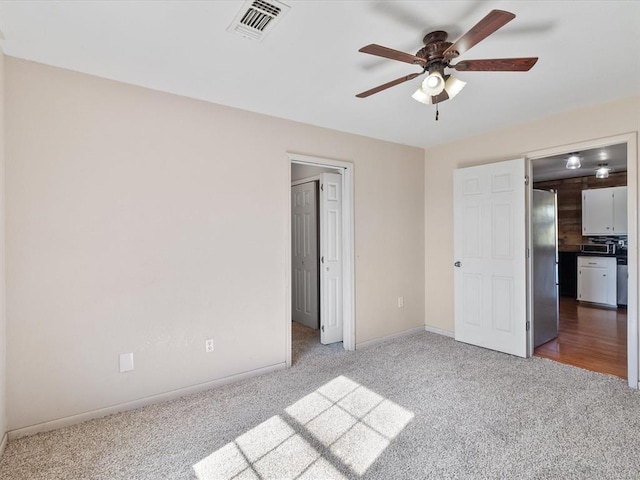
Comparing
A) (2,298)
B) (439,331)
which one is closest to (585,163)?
(439,331)

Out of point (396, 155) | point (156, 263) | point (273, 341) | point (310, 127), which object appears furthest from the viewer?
point (396, 155)

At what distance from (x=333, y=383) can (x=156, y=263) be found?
178cm

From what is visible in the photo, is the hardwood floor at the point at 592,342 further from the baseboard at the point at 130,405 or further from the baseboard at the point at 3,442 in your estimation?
Answer: the baseboard at the point at 3,442

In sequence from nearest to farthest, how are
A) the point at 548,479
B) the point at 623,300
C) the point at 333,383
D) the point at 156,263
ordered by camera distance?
the point at 548,479 < the point at 156,263 < the point at 333,383 < the point at 623,300

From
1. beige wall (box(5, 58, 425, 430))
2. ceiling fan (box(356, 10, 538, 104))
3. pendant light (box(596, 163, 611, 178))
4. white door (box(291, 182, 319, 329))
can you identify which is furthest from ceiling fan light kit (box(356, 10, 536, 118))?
pendant light (box(596, 163, 611, 178))

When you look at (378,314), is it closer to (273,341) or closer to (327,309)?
(327,309)

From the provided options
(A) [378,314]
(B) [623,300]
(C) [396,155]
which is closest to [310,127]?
(C) [396,155]

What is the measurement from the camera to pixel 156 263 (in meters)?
2.60

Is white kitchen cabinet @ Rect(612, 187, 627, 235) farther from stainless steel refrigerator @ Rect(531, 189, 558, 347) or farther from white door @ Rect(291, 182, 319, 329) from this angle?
white door @ Rect(291, 182, 319, 329)

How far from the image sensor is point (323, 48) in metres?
2.07

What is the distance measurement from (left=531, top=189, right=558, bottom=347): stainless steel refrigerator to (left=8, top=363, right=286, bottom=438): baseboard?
298cm

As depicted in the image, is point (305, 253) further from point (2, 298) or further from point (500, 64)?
point (500, 64)

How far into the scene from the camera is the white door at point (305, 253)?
14.4 feet

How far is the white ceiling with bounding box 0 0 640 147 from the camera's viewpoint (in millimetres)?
1731
